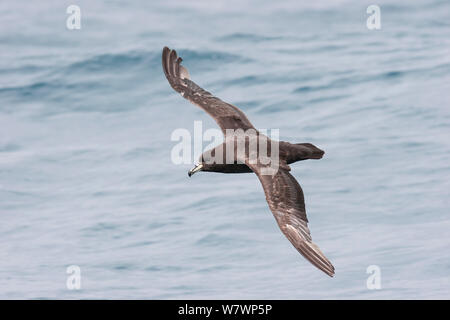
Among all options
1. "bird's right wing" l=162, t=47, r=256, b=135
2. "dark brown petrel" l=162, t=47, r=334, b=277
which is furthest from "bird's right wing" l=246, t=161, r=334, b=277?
"bird's right wing" l=162, t=47, r=256, b=135

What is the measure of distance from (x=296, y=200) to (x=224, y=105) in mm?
3270

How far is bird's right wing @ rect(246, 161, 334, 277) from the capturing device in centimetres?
1225

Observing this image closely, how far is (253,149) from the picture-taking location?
44.9ft

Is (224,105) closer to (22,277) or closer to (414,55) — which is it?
(22,277)

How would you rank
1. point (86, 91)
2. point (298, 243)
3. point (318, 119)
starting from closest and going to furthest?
point (298, 243) → point (318, 119) → point (86, 91)

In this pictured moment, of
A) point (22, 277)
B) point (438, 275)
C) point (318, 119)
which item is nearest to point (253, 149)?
point (438, 275)

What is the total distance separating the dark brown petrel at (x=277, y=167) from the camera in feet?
40.5

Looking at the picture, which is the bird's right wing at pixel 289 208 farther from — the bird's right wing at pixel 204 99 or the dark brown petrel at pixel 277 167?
the bird's right wing at pixel 204 99

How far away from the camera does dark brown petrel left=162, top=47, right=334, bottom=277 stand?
12.3 m

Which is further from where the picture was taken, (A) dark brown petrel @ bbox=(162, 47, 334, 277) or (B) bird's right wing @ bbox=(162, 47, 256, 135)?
(B) bird's right wing @ bbox=(162, 47, 256, 135)

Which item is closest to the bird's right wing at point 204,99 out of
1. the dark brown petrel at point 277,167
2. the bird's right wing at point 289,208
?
the dark brown petrel at point 277,167

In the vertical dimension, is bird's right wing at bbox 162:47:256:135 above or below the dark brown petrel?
above

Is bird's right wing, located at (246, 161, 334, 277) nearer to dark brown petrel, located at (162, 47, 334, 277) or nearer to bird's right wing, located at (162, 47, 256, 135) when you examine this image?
dark brown petrel, located at (162, 47, 334, 277)

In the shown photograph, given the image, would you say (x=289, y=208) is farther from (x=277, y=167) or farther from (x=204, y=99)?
(x=204, y=99)
